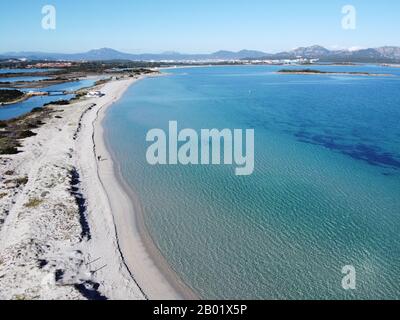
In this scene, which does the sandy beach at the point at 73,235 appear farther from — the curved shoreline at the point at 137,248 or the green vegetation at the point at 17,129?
the green vegetation at the point at 17,129

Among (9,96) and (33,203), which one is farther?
(9,96)

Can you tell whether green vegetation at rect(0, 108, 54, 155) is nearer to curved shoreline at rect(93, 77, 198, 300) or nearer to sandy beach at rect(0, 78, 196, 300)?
sandy beach at rect(0, 78, 196, 300)

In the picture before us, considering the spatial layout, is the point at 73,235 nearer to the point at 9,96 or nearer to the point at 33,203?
the point at 33,203

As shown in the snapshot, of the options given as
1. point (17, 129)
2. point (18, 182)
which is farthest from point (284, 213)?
point (17, 129)

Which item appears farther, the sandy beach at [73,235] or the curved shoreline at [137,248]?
the curved shoreline at [137,248]

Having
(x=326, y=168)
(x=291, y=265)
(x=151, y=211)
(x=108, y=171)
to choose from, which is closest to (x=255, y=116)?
(x=326, y=168)

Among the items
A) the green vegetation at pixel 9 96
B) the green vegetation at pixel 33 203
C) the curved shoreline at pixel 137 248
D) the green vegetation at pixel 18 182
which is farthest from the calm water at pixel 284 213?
the green vegetation at pixel 9 96

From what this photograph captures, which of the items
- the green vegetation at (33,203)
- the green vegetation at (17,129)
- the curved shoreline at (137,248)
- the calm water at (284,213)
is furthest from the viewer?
the green vegetation at (17,129)

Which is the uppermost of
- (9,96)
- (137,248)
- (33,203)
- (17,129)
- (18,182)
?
(9,96)
